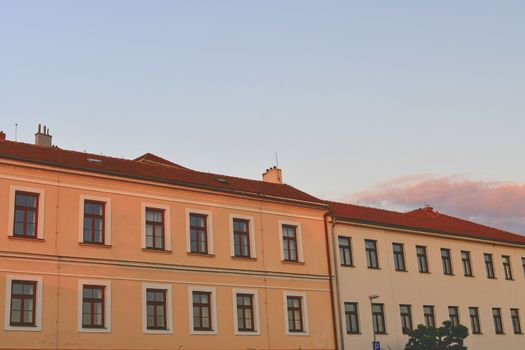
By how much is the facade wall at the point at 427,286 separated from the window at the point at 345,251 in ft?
0.76

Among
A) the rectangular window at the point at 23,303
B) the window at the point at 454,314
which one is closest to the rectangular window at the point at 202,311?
the rectangular window at the point at 23,303

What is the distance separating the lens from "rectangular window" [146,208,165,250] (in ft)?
109

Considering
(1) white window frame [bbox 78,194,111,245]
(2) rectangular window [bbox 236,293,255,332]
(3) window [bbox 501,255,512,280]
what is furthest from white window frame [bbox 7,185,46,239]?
(3) window [bbox 501,255,512,280]

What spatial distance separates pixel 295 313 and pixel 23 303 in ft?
45.4

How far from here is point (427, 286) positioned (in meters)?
43.3

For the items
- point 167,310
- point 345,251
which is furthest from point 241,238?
point 345,251

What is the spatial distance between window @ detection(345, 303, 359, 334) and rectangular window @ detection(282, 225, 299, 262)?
13.4 ft

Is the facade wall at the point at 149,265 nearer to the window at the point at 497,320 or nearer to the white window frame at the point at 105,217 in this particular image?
the white window frame at the point at 105,217

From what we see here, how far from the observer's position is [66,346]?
28.9 metres

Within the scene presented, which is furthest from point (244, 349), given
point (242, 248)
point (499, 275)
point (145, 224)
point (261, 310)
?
point (499, 275)

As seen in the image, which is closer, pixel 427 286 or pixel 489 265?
pixel 427 286

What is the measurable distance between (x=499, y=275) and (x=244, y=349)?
21.6 m

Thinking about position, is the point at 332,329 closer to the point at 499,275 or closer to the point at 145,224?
the point at 145,224

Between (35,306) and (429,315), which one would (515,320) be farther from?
(35,306)
